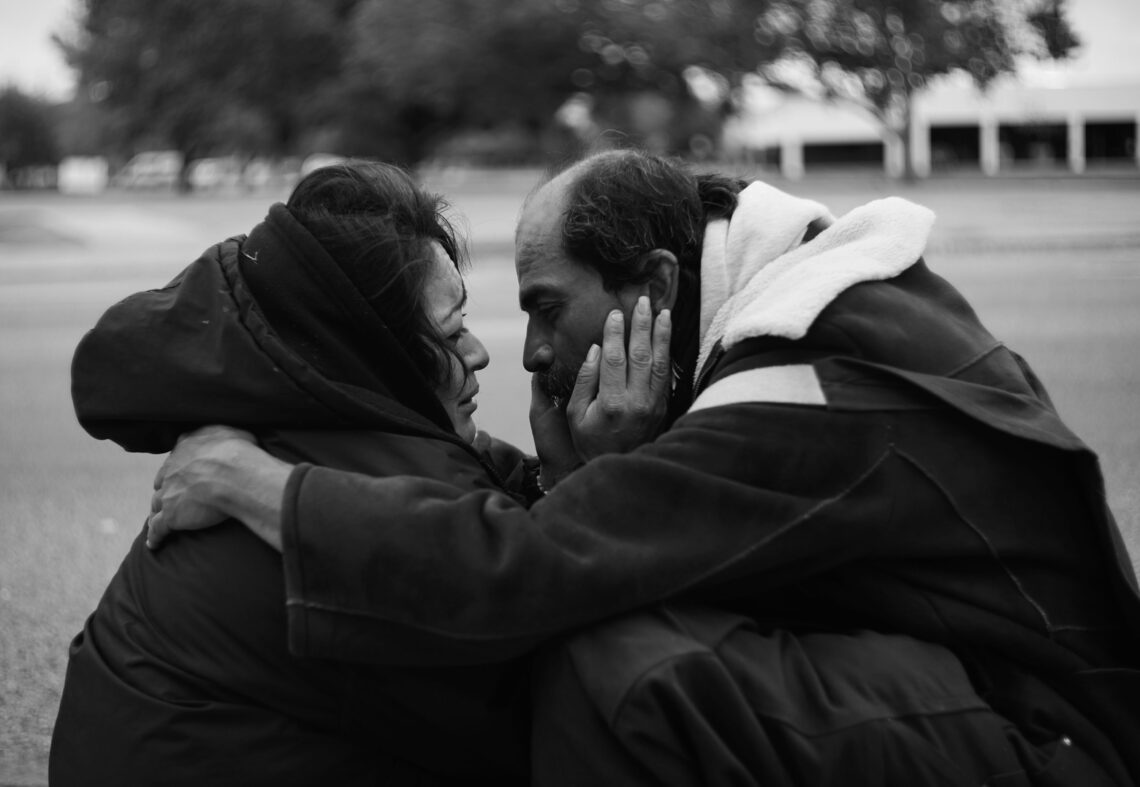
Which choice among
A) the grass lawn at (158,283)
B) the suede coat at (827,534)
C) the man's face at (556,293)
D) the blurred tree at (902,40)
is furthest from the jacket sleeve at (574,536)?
the blurred tree at (902,40)

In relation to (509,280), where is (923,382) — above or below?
above

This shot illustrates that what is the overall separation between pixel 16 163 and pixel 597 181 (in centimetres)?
8615

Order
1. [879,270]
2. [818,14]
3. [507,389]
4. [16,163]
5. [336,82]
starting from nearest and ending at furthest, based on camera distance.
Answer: [879,270] < [507,389] < [818,14] < [336,82] < [16,163]

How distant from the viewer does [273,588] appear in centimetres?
194

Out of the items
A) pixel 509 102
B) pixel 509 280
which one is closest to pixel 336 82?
pixel 509 102

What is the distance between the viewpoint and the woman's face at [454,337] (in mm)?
2236

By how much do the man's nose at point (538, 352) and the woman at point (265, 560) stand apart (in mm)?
510

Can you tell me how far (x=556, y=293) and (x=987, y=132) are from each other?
50.7m

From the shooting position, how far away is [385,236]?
2105 millimetres

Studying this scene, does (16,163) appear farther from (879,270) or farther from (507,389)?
(879,270)

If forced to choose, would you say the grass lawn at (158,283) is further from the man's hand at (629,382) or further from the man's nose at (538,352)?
the man's hand at (629,382)

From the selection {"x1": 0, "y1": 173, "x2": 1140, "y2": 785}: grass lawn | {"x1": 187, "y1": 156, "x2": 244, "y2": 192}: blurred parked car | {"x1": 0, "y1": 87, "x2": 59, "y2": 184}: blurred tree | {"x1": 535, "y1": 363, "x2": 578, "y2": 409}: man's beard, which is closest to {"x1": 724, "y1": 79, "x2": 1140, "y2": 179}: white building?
{"x1": 0, "y1": 173, "x2": 1140, "y2": 785}: grass lawn

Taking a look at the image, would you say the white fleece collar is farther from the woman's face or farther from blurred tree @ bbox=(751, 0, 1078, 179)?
blurred tree @ bbox=(751, 0, 1078, 179)

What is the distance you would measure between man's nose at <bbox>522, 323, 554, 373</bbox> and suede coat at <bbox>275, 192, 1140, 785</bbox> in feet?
1.84
